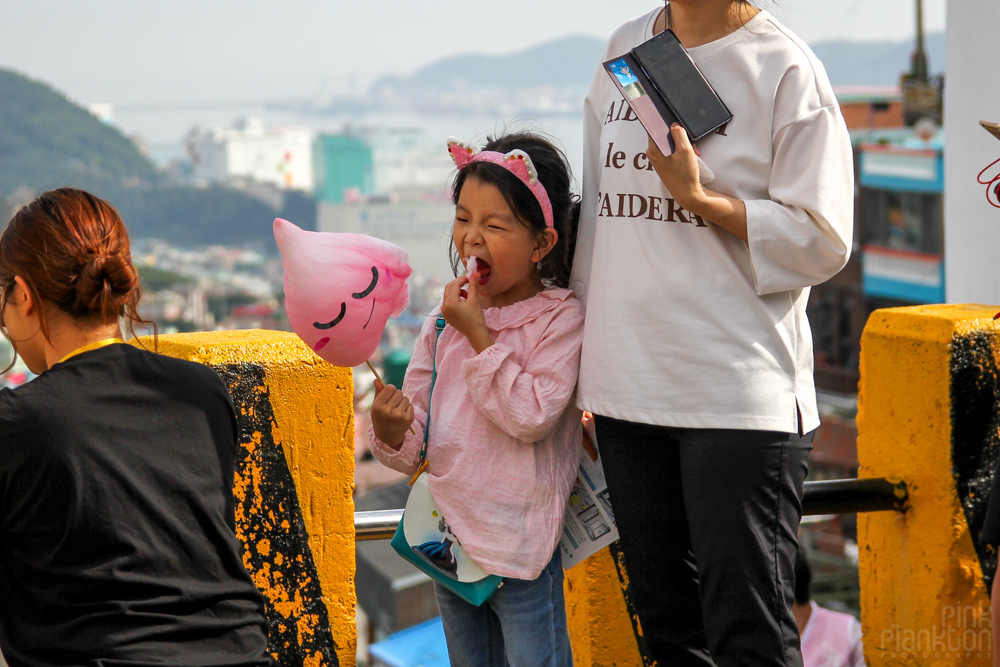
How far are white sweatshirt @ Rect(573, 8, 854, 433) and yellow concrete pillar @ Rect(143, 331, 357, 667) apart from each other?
0.71 meters

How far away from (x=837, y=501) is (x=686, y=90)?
132 cm

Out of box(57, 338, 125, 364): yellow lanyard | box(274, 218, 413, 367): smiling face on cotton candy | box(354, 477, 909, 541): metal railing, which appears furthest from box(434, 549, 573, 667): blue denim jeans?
box(57, 338, 125, 364): yellow lanyard

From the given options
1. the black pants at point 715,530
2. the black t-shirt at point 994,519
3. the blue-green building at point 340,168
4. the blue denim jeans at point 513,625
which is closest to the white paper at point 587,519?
the blue denim jeans at point 513,625

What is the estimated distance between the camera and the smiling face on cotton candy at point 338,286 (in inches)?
71.2

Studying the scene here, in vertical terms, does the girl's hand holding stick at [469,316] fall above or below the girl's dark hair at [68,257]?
below

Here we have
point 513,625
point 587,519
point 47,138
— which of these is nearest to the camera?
point 513,625

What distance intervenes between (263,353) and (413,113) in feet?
335

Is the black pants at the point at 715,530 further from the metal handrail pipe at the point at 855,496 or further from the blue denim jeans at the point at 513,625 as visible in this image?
the metal handrail pipe at the point at 855,496

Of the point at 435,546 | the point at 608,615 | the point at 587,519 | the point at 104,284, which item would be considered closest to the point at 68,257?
the point at 104,284

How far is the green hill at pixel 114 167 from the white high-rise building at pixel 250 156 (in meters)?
→ 2.52

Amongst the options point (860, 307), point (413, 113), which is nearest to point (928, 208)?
point (860, 307)

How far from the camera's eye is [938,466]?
2.55 meters

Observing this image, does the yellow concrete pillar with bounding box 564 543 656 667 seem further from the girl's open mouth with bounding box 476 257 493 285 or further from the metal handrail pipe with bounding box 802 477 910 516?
the girl's open mouth with bounding box 476 257 493 285

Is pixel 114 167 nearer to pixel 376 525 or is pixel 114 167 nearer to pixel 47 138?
pixel 47 138
